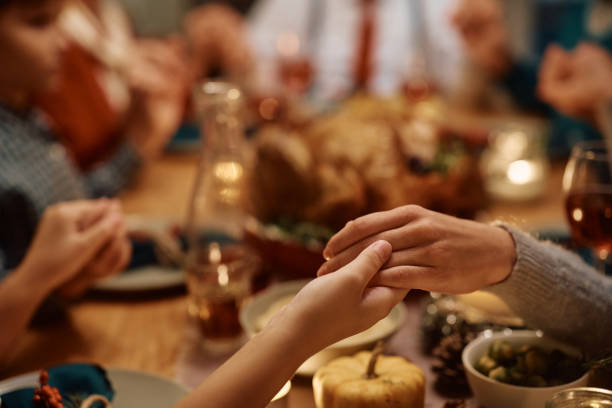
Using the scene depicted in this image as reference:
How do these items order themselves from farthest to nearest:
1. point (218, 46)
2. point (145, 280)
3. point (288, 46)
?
1. point (218, 46)
2. point (288, 46)
3. point (145, 280)

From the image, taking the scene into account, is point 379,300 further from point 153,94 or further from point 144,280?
point 153,94

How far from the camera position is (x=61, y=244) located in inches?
36.2

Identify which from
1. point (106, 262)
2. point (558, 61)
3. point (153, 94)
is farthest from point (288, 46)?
point (106, 262)

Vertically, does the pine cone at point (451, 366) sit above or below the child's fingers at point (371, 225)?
below

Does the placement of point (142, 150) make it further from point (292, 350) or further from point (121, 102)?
point (292, 350)

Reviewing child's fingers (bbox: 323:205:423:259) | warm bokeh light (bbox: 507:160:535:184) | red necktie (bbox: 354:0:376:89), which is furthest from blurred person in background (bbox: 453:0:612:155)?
child's fingers (bbox: 323:205:423:259)

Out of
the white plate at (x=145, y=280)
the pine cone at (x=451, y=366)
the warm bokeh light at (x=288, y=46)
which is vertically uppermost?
the warm bokeh light at (x=288, y=46)

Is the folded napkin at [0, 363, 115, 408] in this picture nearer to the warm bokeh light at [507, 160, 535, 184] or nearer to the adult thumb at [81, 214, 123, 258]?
the adult thumb at [81, 214, 123, 258]

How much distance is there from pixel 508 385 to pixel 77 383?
0.48m

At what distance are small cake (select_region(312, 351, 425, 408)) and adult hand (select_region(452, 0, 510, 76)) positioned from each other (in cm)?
220

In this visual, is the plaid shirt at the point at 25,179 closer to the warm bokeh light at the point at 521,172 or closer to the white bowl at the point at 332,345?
the white bowl at the point at 332,345

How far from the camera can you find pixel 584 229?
2.90 feet

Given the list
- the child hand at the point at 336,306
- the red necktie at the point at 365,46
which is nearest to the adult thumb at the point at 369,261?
the child hand at the point at 336,306

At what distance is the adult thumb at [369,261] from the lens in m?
0.55
